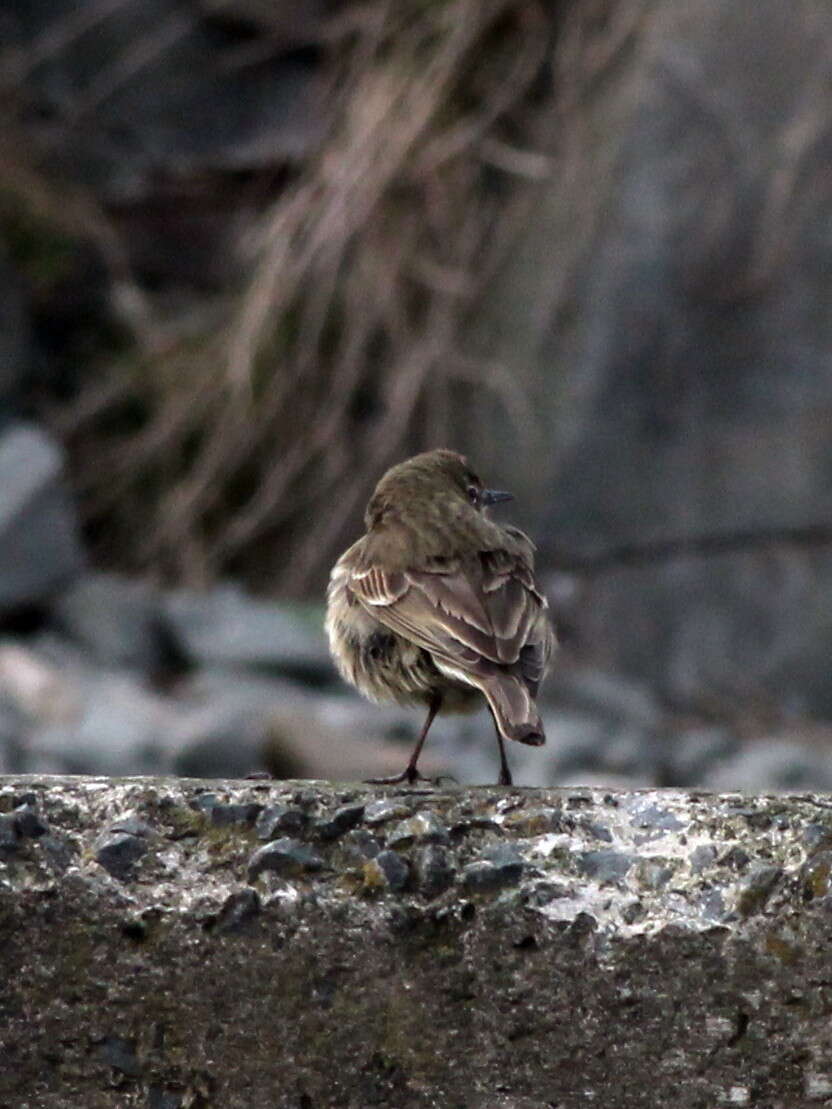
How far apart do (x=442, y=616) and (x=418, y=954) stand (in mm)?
1360

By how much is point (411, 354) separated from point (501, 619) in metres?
6.41

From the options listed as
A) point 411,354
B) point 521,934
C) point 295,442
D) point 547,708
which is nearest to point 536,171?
point 411,354

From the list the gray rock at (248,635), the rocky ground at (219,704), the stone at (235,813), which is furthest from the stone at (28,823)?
the gray rock at (248,635)

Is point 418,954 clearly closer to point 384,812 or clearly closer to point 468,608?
point 384,812

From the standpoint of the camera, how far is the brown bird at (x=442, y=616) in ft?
12.8

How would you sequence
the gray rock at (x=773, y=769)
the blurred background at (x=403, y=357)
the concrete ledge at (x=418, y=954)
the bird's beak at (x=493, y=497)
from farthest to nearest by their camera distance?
the blurred background at (x=403, y=357) → the gray rock at (x=773, y=769) → the bird's beak at (x=493, y=497) → the concrete ledge at (x=418, y=954)

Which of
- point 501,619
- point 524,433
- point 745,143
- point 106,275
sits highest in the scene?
point 106,275

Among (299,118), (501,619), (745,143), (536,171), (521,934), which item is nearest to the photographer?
(521,934)

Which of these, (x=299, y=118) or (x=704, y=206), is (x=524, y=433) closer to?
(x=704, y=206)

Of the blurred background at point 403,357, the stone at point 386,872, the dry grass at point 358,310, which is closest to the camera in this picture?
the stone at point 386,872

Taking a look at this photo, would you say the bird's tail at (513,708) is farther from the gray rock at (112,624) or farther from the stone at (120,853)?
the gray rock at (112,624)

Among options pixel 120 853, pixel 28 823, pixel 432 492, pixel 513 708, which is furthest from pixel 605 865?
pixel 432 492

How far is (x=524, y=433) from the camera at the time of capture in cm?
987

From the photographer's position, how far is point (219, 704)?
8.90 m
